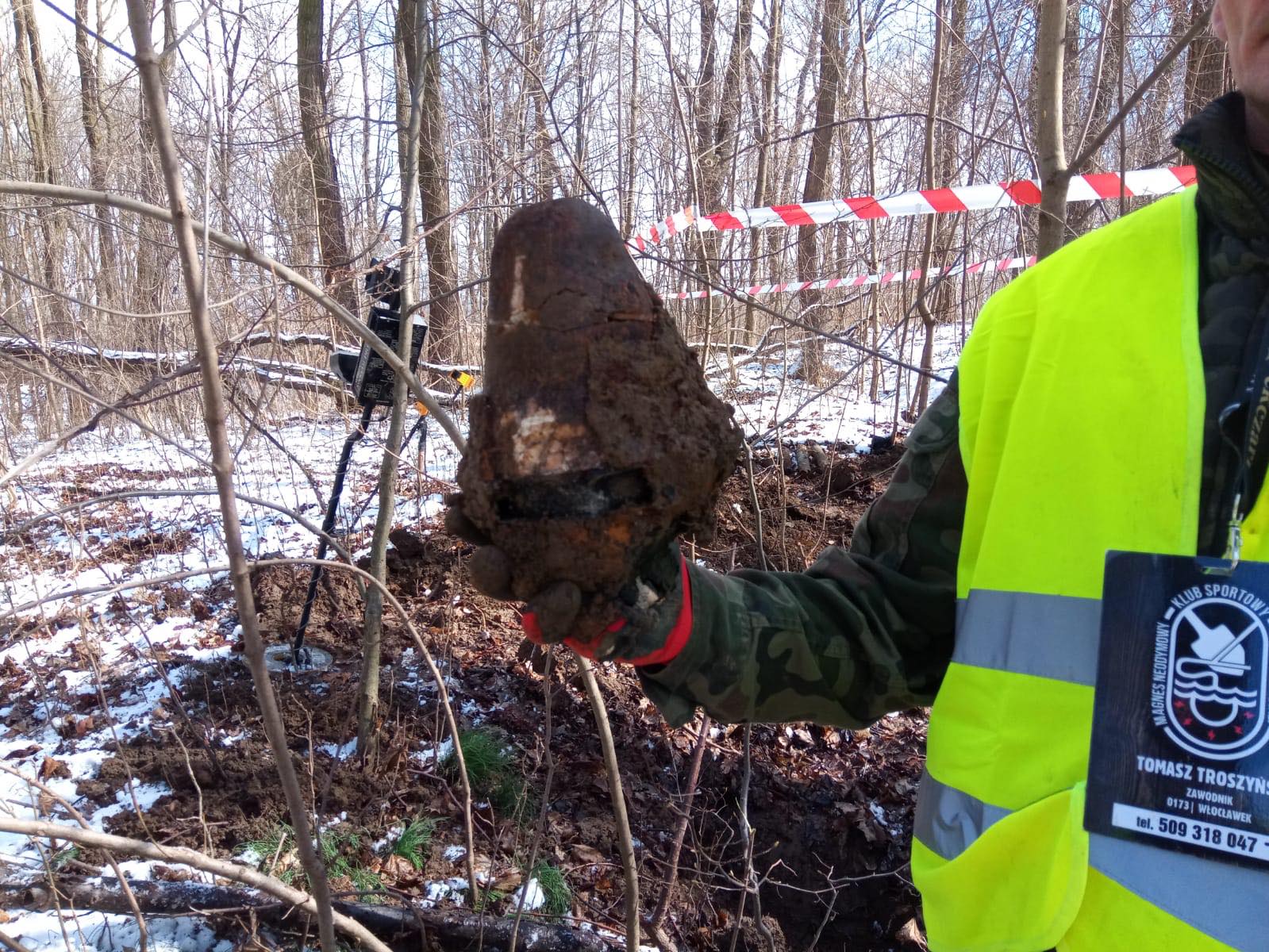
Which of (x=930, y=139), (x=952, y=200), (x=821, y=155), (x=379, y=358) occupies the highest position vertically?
(x=821, y=155)

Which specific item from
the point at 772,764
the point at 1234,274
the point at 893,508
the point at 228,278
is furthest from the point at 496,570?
the point at 228,278

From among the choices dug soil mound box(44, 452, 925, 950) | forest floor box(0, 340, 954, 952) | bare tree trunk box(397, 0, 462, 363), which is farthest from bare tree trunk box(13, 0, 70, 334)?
dug soil mound box(44, 452, 925, 950)

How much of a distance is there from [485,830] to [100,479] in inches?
198

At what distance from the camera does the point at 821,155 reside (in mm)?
7762

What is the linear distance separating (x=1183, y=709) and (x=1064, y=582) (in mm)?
179

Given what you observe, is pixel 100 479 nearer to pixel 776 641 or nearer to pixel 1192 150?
pixel 776 641

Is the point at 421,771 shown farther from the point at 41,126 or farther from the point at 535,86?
the point at 41,126

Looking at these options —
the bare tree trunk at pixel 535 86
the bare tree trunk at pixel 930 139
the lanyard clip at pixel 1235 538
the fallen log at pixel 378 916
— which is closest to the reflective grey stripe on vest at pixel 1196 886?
the lanyard clip at pixel 1235 538

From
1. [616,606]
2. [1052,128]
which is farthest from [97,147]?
[616,606]

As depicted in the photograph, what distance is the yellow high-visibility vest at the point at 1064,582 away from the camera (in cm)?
86

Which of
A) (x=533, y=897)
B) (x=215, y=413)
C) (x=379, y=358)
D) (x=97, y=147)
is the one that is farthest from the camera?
(x=97, y=147)

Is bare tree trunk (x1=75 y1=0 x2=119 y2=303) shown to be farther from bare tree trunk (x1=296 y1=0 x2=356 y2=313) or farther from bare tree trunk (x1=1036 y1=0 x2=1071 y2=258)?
bare tree trunk (x1=1036 y1=0 x2=1071 y2=258)

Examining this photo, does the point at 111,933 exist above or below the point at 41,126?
below

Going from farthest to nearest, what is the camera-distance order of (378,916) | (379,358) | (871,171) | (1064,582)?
1. (871,171)
2. (379,358)
3. (378,916)
4. (1064,582)
